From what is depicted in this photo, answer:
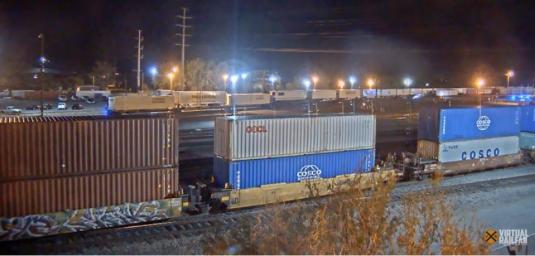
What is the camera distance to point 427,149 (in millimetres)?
31922

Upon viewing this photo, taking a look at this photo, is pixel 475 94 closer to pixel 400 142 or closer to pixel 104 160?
pixel 400 142

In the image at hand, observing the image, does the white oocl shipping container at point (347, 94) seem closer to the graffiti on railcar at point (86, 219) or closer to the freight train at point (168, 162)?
the freight train at point (168, 162)

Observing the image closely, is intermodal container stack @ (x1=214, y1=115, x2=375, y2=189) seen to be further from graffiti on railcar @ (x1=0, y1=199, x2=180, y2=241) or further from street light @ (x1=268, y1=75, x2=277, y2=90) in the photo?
street light @ (x1=268, y1=75, x2=277, y2=90)

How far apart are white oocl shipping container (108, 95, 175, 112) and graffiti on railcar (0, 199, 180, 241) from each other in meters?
41.1

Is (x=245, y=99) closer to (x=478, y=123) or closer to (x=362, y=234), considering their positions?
(x=478, y=123)

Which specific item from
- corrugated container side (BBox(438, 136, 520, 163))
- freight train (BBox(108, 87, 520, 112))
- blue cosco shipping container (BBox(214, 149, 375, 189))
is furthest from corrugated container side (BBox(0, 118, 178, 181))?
freight train (BBox(108, 87, 520, 112))

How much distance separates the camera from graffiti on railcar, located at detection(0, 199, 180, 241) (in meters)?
19.2

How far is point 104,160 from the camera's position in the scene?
20266mm

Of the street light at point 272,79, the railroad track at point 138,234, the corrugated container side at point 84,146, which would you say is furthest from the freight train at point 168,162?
the street light at point 272,79

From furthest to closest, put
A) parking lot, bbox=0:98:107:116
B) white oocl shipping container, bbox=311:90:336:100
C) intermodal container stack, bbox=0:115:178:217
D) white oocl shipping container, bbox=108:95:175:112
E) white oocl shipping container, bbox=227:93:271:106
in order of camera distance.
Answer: white oocl shipping container, bbox=311:90:336:100 < white oocl shipping container, bbox=227:93:271:106 < white oocl shipping container, bbox=108:95:175:112 < parking lot, bbox=0:98:107:116 < intermodal container stack, bbox=0:115:178:217

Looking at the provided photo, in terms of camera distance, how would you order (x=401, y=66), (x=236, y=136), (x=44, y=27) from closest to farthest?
(x=236, y=136), (x=44, y=27), (x=401, y=66)

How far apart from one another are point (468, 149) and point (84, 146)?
22616 mm

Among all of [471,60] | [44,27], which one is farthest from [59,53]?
[471,60]

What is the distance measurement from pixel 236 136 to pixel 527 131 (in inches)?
987
